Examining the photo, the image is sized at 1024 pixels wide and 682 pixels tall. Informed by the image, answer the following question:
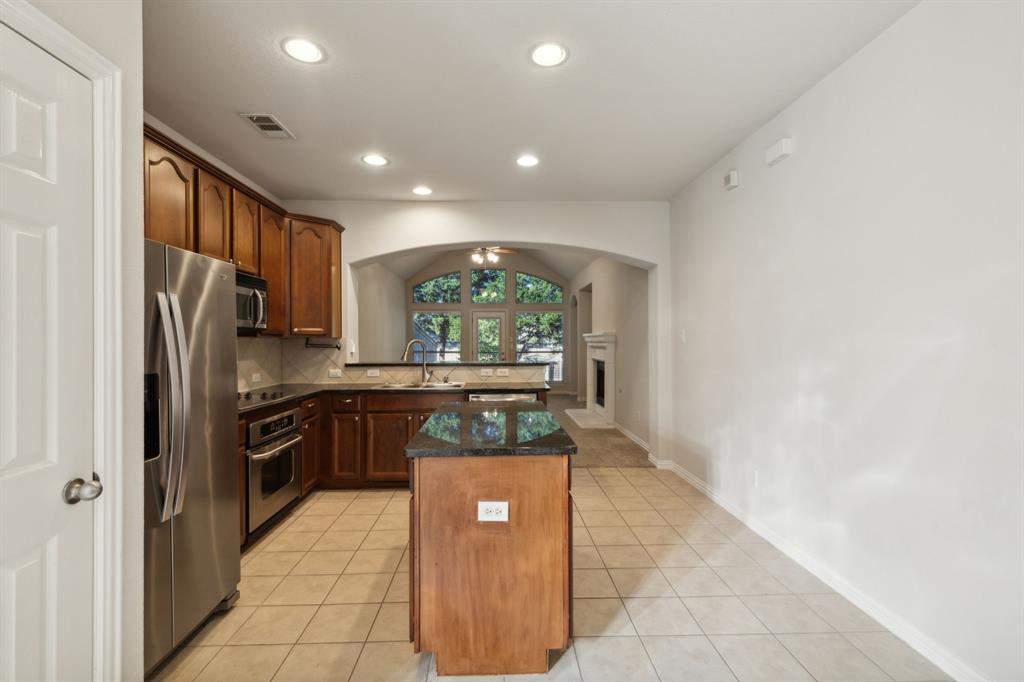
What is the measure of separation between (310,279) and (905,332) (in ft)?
13.4

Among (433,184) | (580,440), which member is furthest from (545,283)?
(433,184)

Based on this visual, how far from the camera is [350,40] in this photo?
2.13 metres

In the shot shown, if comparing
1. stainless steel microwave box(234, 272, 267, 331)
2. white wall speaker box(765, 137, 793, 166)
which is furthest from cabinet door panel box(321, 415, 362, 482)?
white wall speaker box(765, 137, 793, 166)

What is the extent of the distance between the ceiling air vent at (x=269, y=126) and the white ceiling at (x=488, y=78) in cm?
7

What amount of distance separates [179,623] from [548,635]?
149 centimetres

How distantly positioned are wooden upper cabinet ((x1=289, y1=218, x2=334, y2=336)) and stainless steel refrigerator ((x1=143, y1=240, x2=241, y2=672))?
71.7 inches

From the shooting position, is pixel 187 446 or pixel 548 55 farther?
pixel 548 55

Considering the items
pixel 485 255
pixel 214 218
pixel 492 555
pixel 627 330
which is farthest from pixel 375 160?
pixel 485 255

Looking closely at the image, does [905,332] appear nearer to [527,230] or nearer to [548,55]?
[548,55]

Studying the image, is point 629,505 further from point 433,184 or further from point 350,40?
point 350,40
